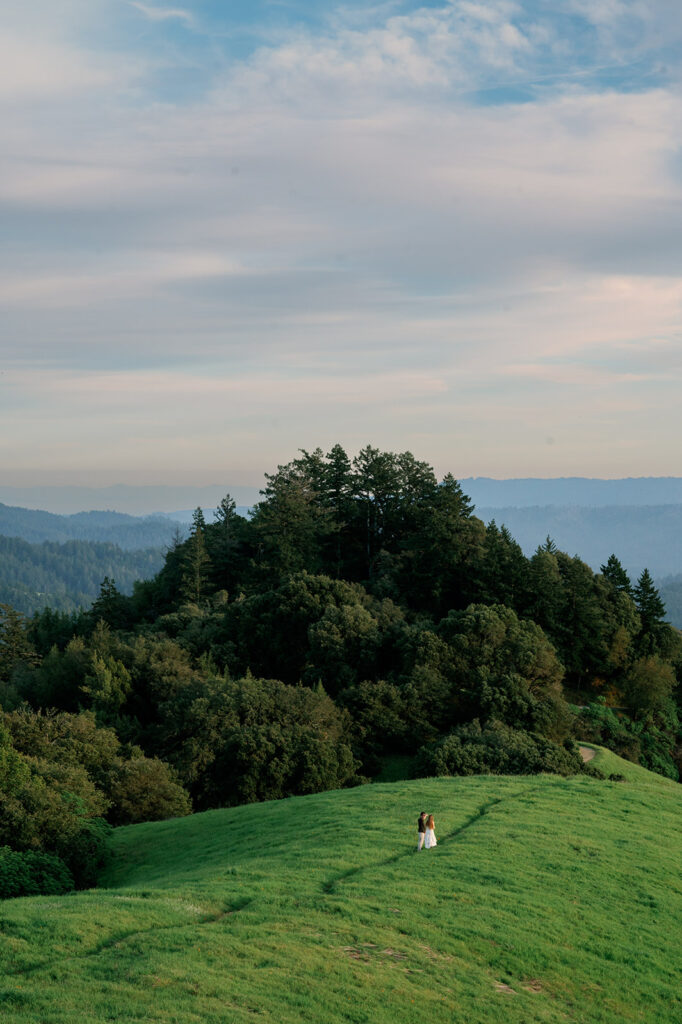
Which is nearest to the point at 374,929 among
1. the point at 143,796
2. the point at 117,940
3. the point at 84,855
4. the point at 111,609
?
the point at 117,940

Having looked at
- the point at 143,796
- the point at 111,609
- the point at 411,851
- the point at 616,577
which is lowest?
the point at 143,796

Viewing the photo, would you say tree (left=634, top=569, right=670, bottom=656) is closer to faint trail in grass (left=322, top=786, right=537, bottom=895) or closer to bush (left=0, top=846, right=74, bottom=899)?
faint trail in grass (left=322, top=786, right=537, bottom=895)

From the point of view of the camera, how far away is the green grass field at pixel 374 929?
14.1m

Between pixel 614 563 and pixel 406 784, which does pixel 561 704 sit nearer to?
pixel 406 784

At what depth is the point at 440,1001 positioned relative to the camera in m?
15.2

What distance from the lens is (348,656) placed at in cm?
6531

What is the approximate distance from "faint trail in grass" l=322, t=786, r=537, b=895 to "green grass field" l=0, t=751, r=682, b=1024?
0.11 metres

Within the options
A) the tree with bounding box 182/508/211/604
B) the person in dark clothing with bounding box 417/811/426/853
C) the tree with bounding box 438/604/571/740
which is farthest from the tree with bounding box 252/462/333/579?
the person in dark clothing with bounding box 417/811/426/853

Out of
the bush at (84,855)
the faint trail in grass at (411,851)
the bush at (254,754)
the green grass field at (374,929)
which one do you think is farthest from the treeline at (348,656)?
the green grass field at (374,929)

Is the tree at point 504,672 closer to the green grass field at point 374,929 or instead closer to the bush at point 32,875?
the green grass field at point 374,929

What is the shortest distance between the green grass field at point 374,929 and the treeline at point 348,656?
13772mm

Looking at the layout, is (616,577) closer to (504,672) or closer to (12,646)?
(504,672)

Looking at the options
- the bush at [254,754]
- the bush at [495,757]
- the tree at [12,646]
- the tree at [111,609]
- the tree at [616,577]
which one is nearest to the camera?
the bush at [495,757]

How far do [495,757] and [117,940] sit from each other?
31626mm
